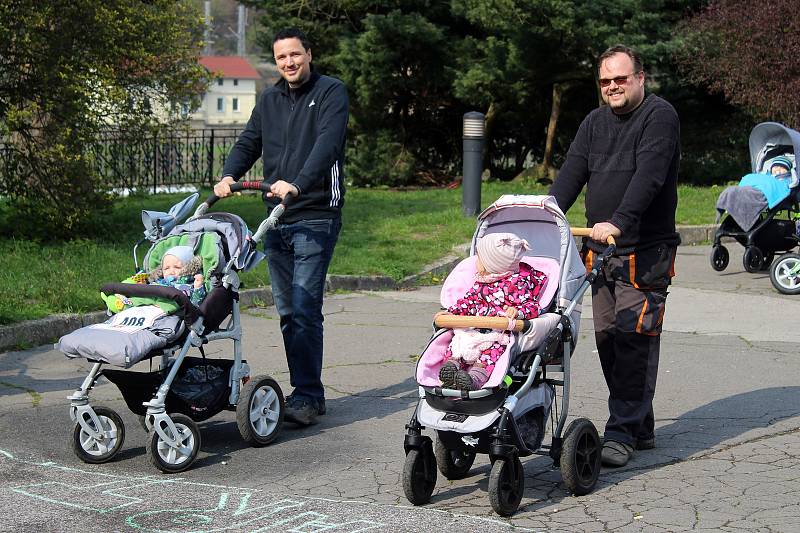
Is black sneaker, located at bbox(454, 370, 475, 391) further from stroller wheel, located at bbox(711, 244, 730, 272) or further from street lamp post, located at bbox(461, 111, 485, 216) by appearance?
street lamp post, located at bbox(461, 111, 485, 216)

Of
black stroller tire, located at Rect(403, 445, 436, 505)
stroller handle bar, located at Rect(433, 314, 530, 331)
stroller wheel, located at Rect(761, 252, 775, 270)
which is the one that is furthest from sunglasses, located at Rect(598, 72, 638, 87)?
stroller wheel, located at Rect(761, 252, 775, 270)

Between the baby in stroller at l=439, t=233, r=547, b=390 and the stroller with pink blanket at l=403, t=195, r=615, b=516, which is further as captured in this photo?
the baby in stroller at l=439, t=233, r=547, b=390

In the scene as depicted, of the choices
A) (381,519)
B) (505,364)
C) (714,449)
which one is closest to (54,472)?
(381,519)

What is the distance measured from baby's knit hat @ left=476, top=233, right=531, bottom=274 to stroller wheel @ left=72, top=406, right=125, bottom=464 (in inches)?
84.3

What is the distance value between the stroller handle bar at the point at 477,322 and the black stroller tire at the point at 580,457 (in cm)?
60

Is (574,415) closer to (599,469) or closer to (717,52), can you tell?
(599,469)

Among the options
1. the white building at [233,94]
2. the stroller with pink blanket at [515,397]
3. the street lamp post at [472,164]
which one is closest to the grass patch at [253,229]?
the street lamp post at [472,164]

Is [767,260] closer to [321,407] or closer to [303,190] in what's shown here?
[321,407]

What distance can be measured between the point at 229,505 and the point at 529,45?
1555cm

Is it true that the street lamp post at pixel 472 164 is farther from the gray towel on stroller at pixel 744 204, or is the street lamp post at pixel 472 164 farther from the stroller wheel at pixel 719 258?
the gray towel on stroller at pixel 744 204

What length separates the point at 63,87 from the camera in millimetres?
12570

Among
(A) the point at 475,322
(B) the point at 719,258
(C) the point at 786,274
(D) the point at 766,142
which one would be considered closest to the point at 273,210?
(A) the point at 475,322

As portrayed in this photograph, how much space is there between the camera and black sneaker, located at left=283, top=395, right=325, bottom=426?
6.89 meters

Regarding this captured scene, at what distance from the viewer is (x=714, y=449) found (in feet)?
21.0
